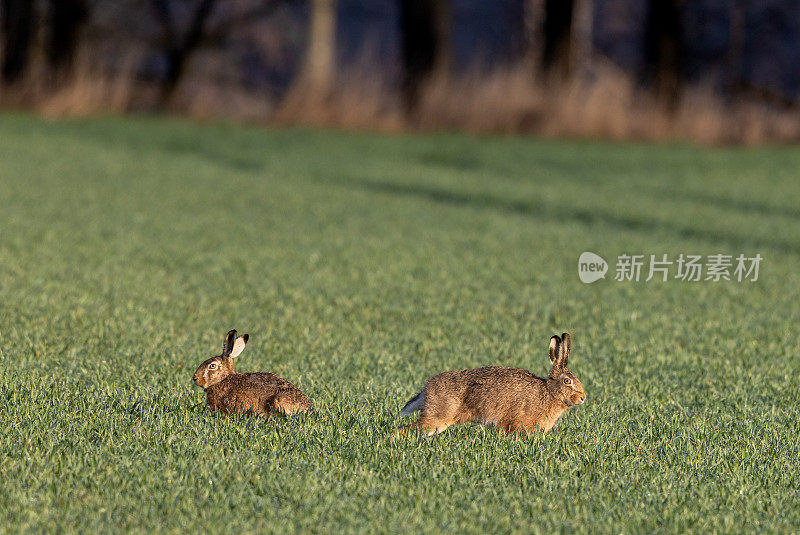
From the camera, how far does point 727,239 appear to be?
7867mm

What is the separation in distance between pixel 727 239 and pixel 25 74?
14358 millimetres

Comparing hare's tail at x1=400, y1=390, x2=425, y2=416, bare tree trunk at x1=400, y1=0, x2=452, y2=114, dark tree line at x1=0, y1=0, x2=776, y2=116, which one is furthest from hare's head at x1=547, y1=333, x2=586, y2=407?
bare tree trunk at x1=400, y1=0, x2=452, y2=114

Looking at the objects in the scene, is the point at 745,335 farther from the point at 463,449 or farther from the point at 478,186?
the point at 478,186

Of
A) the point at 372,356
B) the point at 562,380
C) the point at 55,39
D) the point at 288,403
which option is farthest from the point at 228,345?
the point at 55,39

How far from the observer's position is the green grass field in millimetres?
2494

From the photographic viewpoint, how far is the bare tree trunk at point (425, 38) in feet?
59.6

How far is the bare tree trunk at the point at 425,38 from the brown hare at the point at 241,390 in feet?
49.6

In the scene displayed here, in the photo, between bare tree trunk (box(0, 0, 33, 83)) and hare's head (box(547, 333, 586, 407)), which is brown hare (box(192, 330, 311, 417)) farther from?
bare tree trunk (box(0, 0, 33, 83))

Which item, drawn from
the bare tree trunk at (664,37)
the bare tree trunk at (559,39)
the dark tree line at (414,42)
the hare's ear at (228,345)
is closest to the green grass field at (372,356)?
the hare's ear at (228,345)

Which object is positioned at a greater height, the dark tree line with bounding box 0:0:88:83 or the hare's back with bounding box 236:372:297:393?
the dark tree line with bounding box 0:0:88:83

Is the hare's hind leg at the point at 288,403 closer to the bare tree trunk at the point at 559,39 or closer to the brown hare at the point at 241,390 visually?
the brown hare at the point at 241,390

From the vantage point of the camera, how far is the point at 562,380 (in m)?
2.96

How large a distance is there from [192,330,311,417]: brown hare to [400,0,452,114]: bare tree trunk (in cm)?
1510

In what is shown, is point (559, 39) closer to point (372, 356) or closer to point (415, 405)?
point (372, 356)
